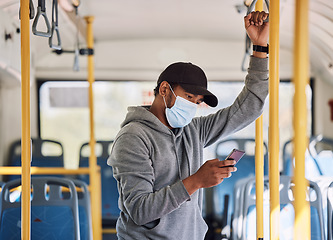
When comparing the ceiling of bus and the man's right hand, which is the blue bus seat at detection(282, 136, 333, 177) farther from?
the man's right hand

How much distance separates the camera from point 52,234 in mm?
3141

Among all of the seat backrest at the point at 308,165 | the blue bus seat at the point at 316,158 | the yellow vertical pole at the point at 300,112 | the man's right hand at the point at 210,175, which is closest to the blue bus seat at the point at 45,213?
the man's right hand at the point at 210,175

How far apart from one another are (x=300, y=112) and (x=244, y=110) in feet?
2.32

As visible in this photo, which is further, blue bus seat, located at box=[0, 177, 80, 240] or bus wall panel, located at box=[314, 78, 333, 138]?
bus wall panel, located at box=[314, 78, 333, 138]

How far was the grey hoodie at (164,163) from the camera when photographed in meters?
1.77

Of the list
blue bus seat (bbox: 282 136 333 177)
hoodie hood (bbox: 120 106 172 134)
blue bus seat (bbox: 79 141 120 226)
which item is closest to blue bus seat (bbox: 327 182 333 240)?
hoodie hood (bbox: 120 106 172 134)

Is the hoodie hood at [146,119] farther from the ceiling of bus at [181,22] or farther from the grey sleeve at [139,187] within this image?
the ceiling of bus at [181,22]

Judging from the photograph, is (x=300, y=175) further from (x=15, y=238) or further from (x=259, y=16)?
(x=15, y=238)

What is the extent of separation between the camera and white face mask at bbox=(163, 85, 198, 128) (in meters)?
2.00

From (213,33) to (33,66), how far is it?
2.41m

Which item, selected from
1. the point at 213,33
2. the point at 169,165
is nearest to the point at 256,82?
the point at 169,165

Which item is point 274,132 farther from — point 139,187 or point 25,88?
point 25,88

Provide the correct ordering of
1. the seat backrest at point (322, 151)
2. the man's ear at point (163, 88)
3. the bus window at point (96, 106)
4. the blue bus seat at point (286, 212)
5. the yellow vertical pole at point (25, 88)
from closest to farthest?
the yellow vertical pole at point (25, 88)
the man's ear at point (163, 88)
the blue bus seat at point (286, 212)
the seat backrest at point (322, 151)
the bus window at point (96, 106)

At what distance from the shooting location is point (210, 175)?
1.71m
